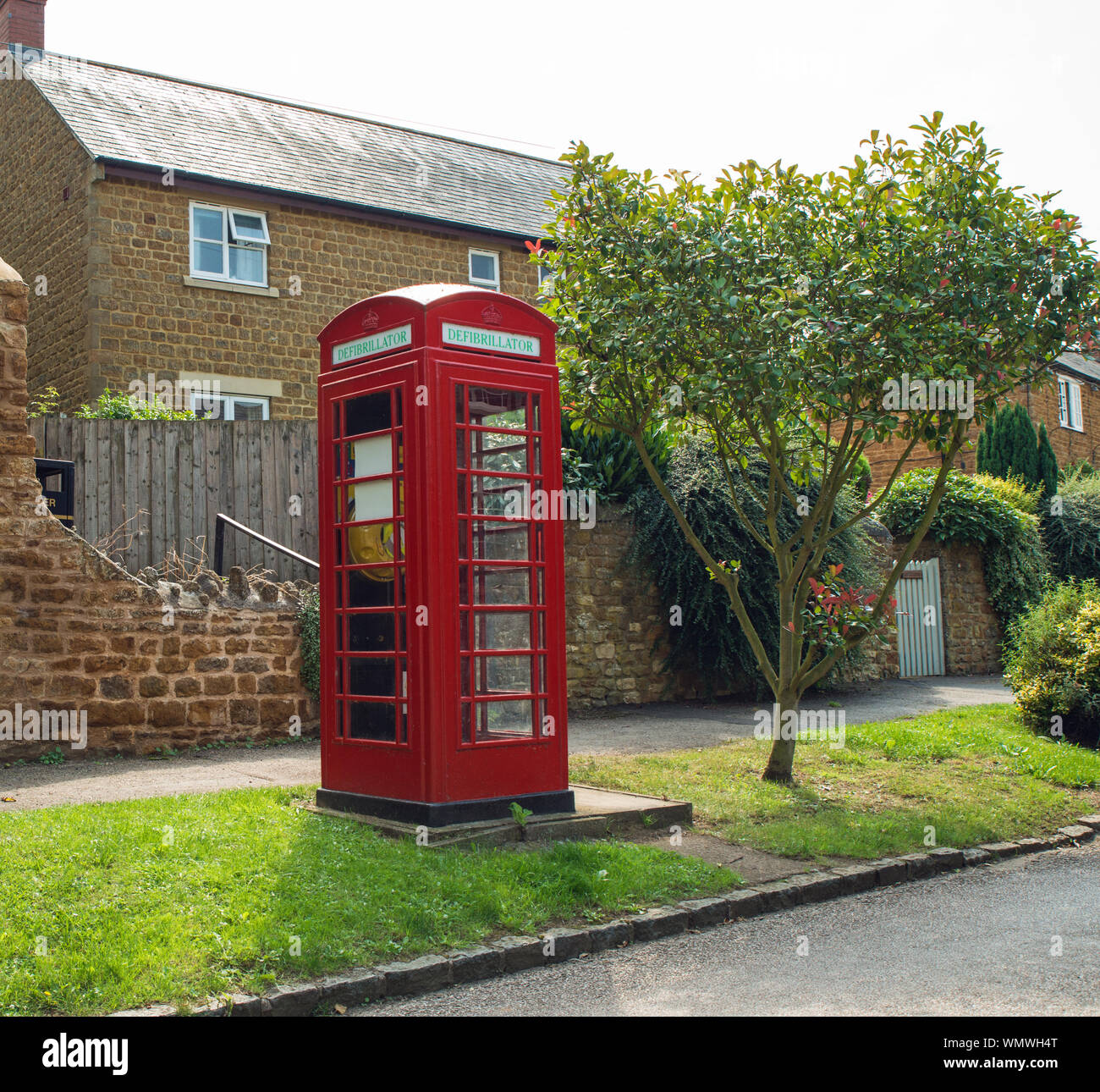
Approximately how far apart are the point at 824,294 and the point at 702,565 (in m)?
5.64

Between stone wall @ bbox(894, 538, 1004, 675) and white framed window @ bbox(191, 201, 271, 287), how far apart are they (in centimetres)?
1127

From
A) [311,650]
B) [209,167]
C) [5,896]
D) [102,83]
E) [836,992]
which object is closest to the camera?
[836,992]

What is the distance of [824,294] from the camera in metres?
8.07

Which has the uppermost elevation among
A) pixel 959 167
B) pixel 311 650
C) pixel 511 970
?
pixel 959 167

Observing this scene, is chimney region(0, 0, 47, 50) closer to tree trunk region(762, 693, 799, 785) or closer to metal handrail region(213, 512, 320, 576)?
metal handrail region(213, 512, 320, 576)

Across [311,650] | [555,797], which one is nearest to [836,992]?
[555,797]

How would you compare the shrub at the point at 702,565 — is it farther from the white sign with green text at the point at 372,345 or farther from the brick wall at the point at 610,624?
the white sign with green text at the point at 372,345

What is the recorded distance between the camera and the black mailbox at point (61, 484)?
10.9m

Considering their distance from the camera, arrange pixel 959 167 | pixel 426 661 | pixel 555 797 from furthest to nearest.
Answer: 1. pixel 959 167
2. pixel 555 797
3. pixel 426 661

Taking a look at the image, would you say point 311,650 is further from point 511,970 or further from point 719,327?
point 511,970

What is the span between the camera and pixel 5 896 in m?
4.86

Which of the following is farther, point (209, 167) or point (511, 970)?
point (209, 167)

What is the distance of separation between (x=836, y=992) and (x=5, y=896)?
3.56m

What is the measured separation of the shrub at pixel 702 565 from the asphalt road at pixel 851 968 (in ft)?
23.1
